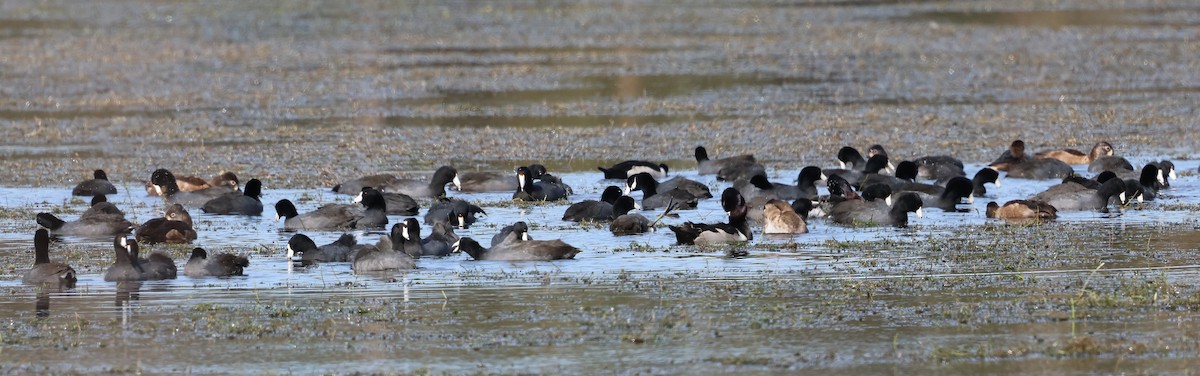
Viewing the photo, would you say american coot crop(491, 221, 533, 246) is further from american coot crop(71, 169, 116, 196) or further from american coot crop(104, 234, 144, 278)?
american coot crop(71, 169, 116, 196)

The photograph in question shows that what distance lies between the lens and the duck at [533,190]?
62.2 feet

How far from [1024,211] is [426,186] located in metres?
6.53

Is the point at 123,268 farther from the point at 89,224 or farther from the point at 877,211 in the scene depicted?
the point at 877,211

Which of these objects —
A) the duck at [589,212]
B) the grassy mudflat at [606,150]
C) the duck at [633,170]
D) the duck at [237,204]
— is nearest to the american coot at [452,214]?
the grassy mudflat at [606,150]

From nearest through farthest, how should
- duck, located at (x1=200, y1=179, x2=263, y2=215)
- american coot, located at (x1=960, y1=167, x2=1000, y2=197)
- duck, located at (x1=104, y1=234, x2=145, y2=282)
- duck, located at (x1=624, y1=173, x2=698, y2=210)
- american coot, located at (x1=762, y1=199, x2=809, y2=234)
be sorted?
duck, located at (x1=104, y1=234, x2=145, y2=282) → american coot, located at (x1=762, y1=199, x2=809, y2=234) → duck, located at (x1=200, y1=179, x2=263, y2=215) → duck, located at (x1=624, y1=173, x2=698, y2=210) → american coot, located at (x1=960, y1=167, x2=1000, y2=197)

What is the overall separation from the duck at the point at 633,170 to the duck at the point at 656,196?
149cm

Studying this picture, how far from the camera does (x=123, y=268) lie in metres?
13.6

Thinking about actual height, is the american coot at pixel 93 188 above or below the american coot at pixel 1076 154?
below

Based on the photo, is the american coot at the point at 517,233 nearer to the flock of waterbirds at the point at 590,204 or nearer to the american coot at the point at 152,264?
the flock of waterbirds at the point at 590,204

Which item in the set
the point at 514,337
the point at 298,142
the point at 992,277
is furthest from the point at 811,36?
the point at 514,337

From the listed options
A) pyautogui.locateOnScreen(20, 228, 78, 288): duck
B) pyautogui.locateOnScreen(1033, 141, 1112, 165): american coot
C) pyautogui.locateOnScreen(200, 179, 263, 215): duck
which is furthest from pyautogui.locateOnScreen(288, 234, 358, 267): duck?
pyautogui.locateOnScreen(1033, 141, 1112, 165): american coot

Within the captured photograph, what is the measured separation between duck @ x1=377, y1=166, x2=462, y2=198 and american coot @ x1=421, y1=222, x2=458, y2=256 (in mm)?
4140

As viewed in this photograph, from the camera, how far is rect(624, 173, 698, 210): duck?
18312 millimetres

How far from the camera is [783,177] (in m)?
21.0
